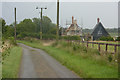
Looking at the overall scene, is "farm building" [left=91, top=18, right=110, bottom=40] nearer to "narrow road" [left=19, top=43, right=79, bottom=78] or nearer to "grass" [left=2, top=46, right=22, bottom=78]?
"narrow road" [left=19, top=43, right=79, bottom=78]

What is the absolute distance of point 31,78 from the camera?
386 inches

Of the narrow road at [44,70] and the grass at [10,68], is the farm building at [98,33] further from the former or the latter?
the grass at [10,68]

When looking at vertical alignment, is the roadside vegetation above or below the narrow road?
above

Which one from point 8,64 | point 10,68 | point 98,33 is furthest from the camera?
point 98,33

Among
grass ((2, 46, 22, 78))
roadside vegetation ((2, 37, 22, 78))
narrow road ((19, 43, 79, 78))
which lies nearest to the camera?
grass ((2, 46, 22, 78))

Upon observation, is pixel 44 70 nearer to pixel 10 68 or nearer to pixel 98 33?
pixel 10 68

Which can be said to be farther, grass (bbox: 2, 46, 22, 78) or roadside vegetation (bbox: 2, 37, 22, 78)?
roadside vegetation (bbox: 2, 37, 22, 78)

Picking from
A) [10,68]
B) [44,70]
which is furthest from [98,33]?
[10,68]

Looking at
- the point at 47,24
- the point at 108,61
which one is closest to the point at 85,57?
the point at 108,61

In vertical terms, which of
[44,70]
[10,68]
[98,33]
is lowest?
[44,70]

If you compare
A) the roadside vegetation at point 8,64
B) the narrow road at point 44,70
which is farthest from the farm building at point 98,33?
the roadside vegetation at point 8,64

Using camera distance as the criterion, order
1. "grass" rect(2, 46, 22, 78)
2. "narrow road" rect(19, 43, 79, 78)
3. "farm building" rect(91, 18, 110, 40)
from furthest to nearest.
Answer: "farm building" rect(91, 18, 110, 40)
"narrow road" rect(19, 43, 79, 78)
"grass" rect(2, 46, 22, 78)

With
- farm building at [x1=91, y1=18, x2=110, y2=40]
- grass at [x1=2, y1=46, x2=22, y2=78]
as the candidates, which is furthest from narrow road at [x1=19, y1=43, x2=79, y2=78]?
farm building at [x1=91, y1=18, x2=110, y2=40]

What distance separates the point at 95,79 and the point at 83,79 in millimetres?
676
